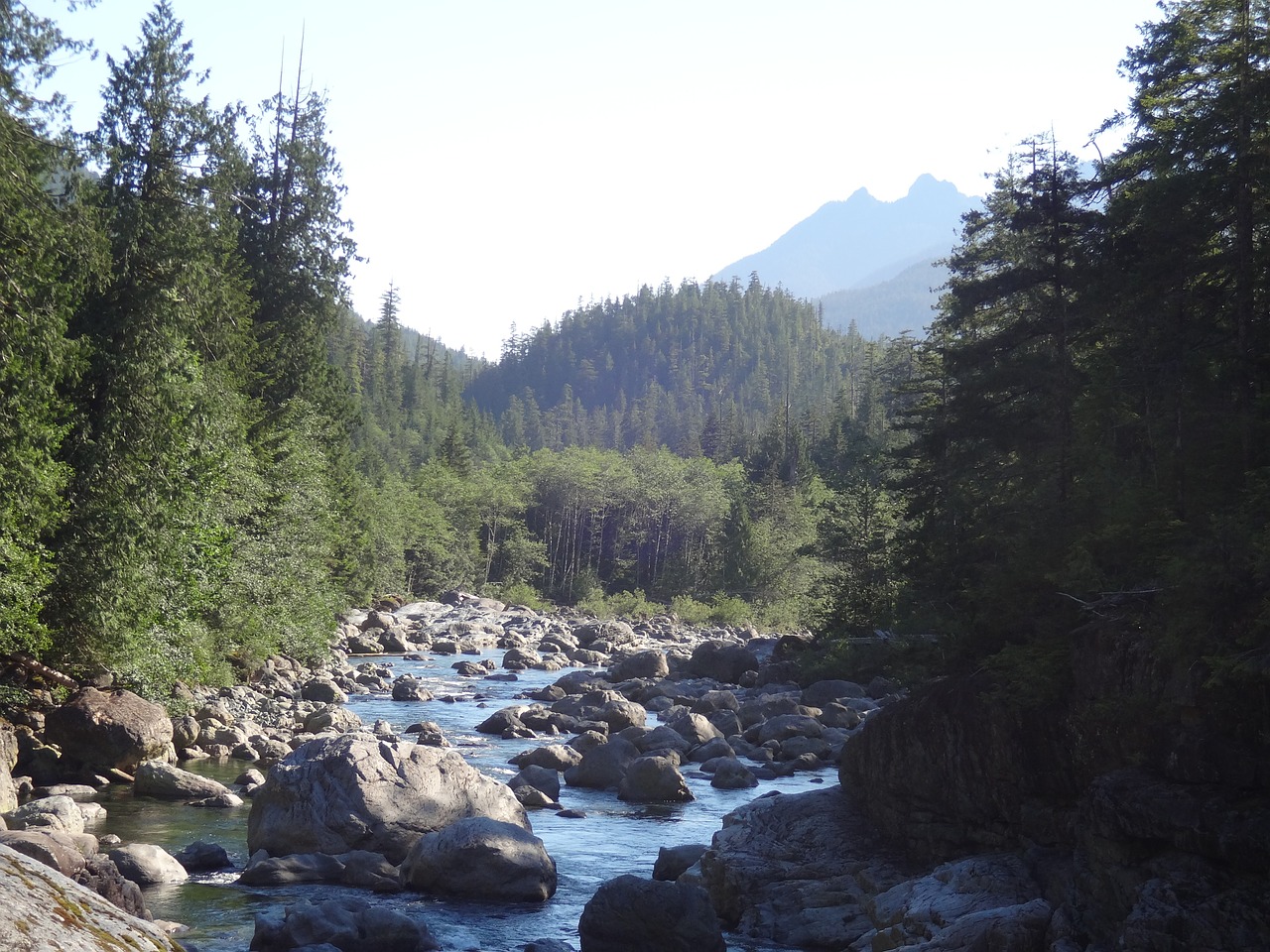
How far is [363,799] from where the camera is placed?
47.0ft

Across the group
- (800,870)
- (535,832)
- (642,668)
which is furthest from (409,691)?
(800,870)

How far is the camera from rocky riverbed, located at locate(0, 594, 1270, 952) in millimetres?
10188

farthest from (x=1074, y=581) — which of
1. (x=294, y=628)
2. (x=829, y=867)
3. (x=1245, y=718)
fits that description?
(x=294, y=628)

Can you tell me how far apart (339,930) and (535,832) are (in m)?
6.01

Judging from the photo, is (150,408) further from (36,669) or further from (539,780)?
(539,780)

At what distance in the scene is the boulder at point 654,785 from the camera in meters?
19.0

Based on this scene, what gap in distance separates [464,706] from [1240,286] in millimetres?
22893

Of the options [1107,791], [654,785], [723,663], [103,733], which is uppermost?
[1107,791]

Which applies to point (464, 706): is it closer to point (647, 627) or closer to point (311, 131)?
point (311, 131)

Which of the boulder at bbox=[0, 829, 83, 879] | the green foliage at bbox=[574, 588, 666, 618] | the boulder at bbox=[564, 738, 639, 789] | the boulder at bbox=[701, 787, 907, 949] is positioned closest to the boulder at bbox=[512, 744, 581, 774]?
the boulder at bbox=[564, 738, 639, 789]

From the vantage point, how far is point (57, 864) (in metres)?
10.5

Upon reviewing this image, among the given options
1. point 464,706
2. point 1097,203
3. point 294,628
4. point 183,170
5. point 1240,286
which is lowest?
point 464,706

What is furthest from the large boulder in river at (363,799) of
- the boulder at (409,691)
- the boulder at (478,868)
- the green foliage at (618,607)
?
the green foliage at (618,607)

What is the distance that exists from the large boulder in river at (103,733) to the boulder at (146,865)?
568cm
